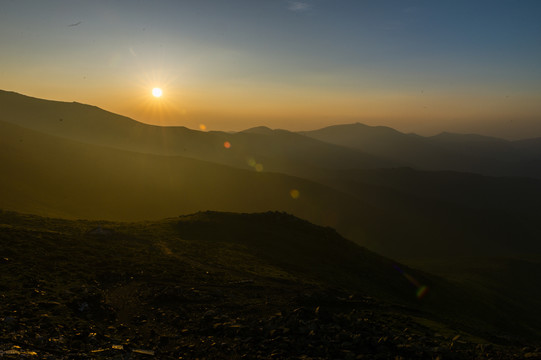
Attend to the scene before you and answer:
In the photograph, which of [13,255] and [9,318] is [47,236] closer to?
[13,255]

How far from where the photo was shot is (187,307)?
43.8 feet

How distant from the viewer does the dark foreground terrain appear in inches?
372

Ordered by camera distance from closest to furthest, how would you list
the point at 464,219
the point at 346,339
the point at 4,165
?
the point at 346,339 < the point at 4,165 < the point at 464,219

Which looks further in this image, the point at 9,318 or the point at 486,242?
the point at 486,242

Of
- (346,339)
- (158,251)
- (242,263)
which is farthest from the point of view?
(242,263)

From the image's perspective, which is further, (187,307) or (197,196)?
(197,196)

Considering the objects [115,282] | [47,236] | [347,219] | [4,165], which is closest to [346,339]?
[115,282]

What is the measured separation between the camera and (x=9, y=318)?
9.40 m

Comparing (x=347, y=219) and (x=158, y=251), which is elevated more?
(x=158, y=251)

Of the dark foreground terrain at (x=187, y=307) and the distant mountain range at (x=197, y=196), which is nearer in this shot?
the dark foreground terrain at (x=187, y=307)

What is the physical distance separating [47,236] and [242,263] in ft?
42.3

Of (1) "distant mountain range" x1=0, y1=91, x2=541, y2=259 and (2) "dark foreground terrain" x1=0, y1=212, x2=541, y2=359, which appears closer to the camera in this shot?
(2) "dark foreground terrain" x1=0, y1=212, x2=541, y2=359

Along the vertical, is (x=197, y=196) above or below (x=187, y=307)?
below

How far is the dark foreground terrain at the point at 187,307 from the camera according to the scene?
944cm
